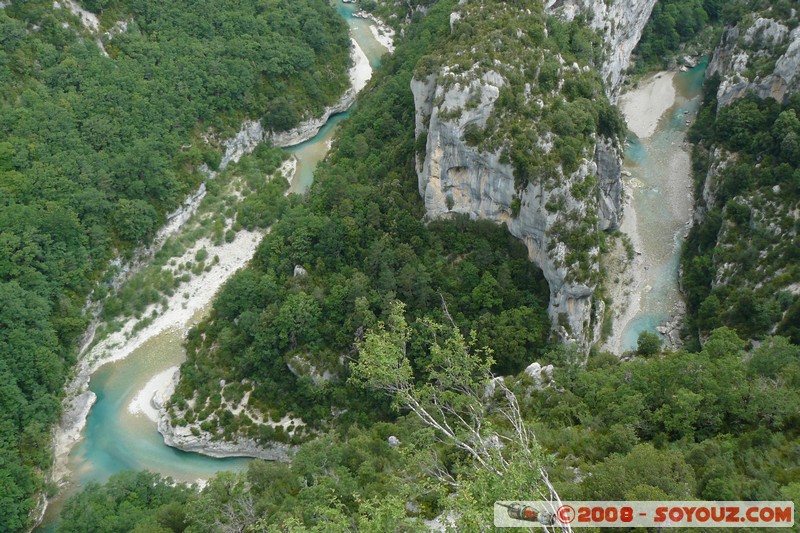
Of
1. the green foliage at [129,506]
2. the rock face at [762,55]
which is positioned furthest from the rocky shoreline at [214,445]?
the rock face at [762,55]

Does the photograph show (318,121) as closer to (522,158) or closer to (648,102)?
(522,158)

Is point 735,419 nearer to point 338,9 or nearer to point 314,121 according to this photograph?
point 314,121

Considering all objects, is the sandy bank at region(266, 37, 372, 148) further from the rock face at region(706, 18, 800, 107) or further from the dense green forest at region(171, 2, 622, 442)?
the rock face at region(706, 18, 800, 107)

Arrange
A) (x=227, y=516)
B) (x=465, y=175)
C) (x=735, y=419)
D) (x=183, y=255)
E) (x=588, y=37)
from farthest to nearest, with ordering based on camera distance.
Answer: (x=183, y=255)
(x=588, y=37)
(x=465, y=175)
(x=227, y=516)
(x=735, y=419)

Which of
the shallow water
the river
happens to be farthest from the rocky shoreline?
the shallow water

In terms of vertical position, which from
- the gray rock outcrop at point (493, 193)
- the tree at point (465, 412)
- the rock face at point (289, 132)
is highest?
the rock face at point (289, 132)

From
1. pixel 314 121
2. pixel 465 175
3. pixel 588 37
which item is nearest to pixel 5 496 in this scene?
pixel 465 175

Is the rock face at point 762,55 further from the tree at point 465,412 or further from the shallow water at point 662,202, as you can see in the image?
the tree at point 465,412
